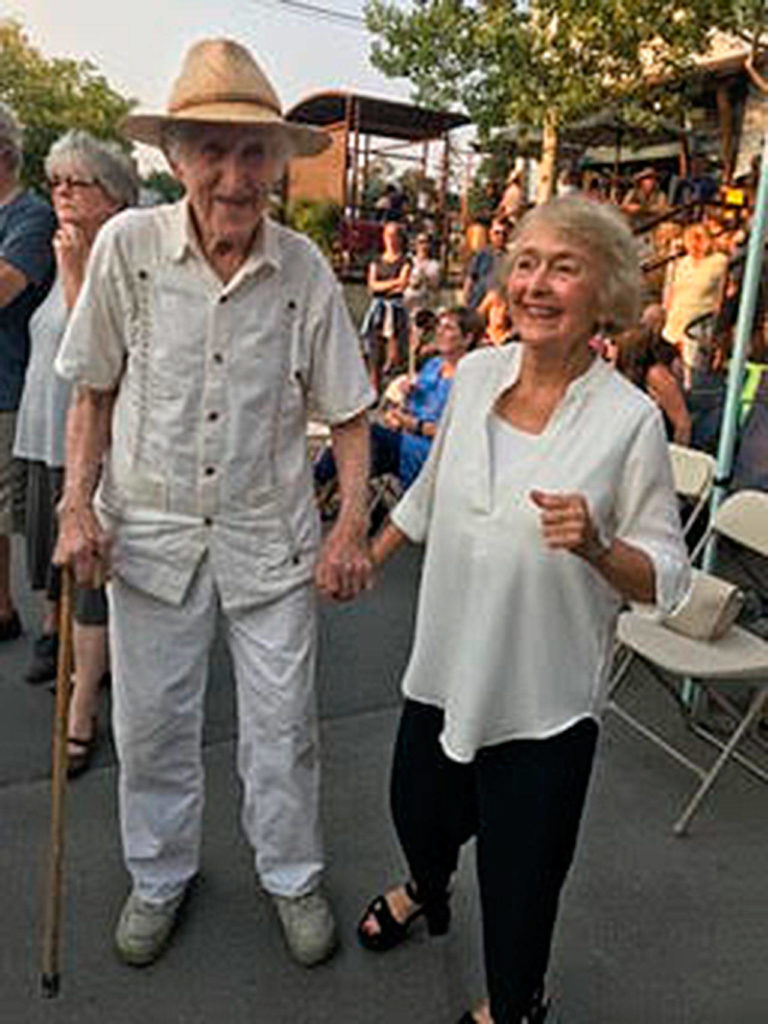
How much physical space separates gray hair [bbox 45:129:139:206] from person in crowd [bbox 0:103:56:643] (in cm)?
24

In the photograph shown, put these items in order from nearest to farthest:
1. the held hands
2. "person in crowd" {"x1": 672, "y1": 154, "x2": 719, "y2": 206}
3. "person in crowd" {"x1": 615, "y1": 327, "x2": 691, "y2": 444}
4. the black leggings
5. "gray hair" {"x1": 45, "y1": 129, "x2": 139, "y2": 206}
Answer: the held hands, the black leggings, "gray hair" {"x1": 45, "y1": 129, "x2": 139, "y2": 206}, "person in crowd" {"x1": 615, "y1": 327, "x2": 691, "y2": 444}, "person in crowd" {"x1": 672, "y1": 154, "x2": 719, "y2": 206}

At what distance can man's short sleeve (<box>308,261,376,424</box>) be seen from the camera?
1959 mm

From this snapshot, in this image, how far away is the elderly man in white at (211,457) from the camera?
1.84 metres

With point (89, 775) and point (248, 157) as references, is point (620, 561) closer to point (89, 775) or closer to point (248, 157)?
point (248, 157)

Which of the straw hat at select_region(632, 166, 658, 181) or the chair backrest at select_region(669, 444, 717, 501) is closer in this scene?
the chair backrest at select_region(669, 444, 717, 501)

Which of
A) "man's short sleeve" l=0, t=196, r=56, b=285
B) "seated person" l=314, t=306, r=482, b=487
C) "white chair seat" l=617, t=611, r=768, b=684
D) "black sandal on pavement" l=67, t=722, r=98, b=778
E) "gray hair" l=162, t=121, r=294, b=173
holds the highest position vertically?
"gray hair" l=162, t=121, r=294, b=173

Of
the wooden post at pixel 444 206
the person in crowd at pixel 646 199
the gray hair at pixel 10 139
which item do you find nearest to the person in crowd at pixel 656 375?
the gray hair at pixel 10 139

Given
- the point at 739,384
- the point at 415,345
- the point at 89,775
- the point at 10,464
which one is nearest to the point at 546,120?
the point at 415,345

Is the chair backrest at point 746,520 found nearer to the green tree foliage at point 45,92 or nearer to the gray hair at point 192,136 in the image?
the gray hair at point 192,136

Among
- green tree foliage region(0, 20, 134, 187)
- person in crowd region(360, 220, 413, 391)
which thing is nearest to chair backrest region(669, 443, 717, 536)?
person in crowd region(360, 220, 413, 391)

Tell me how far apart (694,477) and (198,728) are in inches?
92.5

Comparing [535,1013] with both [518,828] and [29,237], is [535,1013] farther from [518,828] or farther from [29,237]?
[29,237]

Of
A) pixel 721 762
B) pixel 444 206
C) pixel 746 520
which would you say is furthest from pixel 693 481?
pixel 444 206

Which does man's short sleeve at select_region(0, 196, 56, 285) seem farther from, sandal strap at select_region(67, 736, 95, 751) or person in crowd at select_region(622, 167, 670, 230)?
person in crowd at select_region(622, 167, 670, 230)
